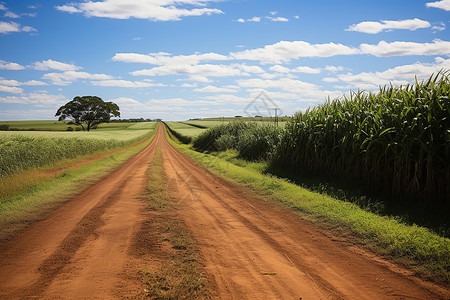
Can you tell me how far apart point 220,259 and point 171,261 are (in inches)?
Result: 31.9

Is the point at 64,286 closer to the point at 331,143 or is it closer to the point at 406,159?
the point at 406,159

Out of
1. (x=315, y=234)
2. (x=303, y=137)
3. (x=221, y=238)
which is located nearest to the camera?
(x=221, y=238)

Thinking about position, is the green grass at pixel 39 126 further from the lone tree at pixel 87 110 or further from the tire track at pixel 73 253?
the tire track at pixel 73 253

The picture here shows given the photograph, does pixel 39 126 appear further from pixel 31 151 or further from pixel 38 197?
pixel 38 197

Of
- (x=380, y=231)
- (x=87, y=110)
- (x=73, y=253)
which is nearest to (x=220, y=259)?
(x=73, y=253)

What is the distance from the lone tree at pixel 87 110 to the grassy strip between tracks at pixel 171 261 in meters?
65.8

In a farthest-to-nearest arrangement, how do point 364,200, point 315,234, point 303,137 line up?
1. point 303,137
2. point 364,200
3. point 315,234

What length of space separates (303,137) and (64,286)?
11421 millimetres

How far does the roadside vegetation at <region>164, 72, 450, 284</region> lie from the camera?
216 inches

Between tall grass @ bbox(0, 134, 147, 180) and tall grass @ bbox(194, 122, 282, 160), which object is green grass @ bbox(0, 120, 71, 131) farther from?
tall grass @ bbox(194, 122, 282, 160)

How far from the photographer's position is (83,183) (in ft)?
36.9

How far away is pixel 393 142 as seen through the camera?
8.18 meters

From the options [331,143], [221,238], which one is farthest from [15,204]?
[331,143]

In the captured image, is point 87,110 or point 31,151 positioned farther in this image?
point 87,110
